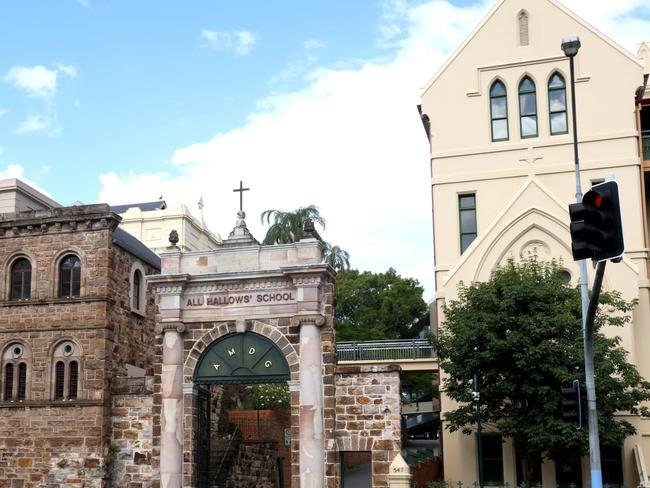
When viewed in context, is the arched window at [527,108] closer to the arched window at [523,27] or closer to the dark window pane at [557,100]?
the dark window pane at [557,100]

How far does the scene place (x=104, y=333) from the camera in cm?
2697

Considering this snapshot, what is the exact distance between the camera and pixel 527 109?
31.2m

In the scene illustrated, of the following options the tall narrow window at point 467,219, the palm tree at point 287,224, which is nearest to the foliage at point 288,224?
the palm tree at point 287,224

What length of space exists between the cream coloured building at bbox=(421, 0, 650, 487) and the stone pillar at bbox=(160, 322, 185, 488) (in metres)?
9.85

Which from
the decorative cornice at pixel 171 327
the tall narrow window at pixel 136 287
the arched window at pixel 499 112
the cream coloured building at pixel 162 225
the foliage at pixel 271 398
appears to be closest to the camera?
the decorative cornice at pixel 171 327

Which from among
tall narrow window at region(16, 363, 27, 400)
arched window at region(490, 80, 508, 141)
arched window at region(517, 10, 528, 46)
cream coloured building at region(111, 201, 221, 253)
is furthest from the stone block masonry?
cream coloured building at region(111, 201, 221, 253)

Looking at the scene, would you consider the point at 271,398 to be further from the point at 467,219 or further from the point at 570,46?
the point at 570,46

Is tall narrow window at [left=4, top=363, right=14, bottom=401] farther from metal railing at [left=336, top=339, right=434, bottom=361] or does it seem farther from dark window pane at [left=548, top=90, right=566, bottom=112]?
dark window pane at [left=548, top=90, right=566, bottom=112]

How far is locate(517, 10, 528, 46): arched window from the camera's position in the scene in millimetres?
31453

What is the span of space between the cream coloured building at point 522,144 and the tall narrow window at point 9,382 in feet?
45.8

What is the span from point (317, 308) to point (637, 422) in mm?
11390

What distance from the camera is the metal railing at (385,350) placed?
32.2m

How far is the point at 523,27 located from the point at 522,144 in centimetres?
435

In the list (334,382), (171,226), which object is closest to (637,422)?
(334,382)
